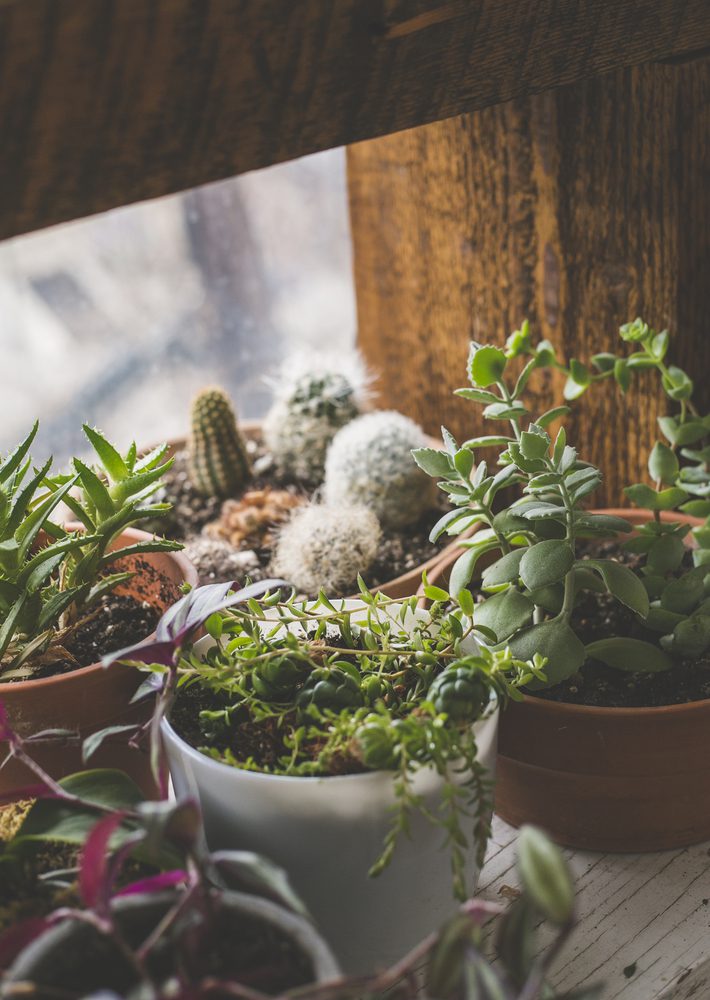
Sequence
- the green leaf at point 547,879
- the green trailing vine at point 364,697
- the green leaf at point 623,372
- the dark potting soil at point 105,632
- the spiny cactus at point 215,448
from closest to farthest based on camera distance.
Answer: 1. the green leaf at point 547,879
2. the green trailing vine at point 364,697
3. the dark potting soil at point 105,632
4. the green leaf at point 623,372
5. the spiny cactus at point 215,448

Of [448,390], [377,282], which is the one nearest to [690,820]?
[448,390]

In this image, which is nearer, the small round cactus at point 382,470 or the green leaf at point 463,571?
the green leaf at point 463,571

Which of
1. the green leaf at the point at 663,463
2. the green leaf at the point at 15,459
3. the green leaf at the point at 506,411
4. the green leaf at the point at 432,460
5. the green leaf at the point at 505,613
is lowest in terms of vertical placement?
the green leaf at the point at 505,613

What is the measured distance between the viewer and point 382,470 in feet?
4.59

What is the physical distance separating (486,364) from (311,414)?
0.71 metres

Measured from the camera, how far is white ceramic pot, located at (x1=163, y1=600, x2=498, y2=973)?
0.65 metres

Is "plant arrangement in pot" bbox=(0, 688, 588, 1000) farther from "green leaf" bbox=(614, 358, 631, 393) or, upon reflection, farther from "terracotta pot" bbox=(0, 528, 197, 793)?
"green leaf" bbox=(614, 358, 631, 393)

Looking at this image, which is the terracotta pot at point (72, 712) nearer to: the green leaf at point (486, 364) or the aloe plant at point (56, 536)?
the aloe plant at point (56, 536)

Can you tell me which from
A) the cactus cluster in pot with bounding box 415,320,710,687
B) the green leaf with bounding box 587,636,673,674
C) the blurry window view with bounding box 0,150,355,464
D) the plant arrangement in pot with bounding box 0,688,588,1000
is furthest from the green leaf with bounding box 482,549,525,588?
the blurry window view with bounding box 0,150,355,464

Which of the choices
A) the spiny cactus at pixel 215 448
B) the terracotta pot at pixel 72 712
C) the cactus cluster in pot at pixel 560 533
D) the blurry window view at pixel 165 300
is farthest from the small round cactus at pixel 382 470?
the terracotta pot at pixel 72 712

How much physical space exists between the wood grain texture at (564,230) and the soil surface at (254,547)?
0.17 m

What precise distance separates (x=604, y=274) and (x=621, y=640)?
1.39ft

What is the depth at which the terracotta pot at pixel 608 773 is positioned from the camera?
32.5 inches

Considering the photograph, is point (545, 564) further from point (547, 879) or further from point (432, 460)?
point (547, 879)
